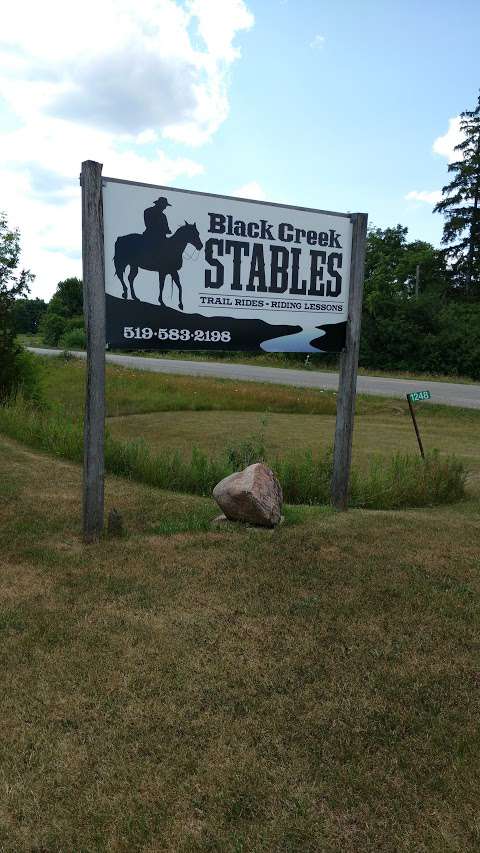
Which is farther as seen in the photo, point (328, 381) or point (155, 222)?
point (328, 381)

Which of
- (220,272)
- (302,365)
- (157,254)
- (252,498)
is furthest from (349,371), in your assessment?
(302,365)

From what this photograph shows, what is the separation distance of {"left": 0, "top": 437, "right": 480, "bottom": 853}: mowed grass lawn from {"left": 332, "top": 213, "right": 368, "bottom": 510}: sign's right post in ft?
4.16

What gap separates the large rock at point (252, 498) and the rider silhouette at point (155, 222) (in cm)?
221

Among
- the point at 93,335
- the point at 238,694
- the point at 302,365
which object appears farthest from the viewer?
the point at 302,365

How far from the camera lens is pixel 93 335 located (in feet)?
18.5

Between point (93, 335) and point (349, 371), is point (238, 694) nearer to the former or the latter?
point (93, 335)

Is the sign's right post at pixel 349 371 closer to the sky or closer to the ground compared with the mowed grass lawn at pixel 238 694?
closer to the sky

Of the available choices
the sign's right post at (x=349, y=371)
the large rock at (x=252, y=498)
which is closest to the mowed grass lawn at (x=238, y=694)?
the large rock at (x=252, y=498)

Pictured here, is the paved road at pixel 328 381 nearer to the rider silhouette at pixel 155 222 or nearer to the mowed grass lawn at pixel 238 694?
the rider silhouette at pixel 155 222

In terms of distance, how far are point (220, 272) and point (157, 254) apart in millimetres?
672

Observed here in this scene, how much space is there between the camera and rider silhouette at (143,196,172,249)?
19.2 ft

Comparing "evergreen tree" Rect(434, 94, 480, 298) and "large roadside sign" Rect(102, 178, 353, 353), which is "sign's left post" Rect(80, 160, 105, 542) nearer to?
"large roadside sign" Rect(102, 178, 353, 353)

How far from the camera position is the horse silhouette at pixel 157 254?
5.76 m

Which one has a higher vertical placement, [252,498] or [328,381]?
[328,381]
